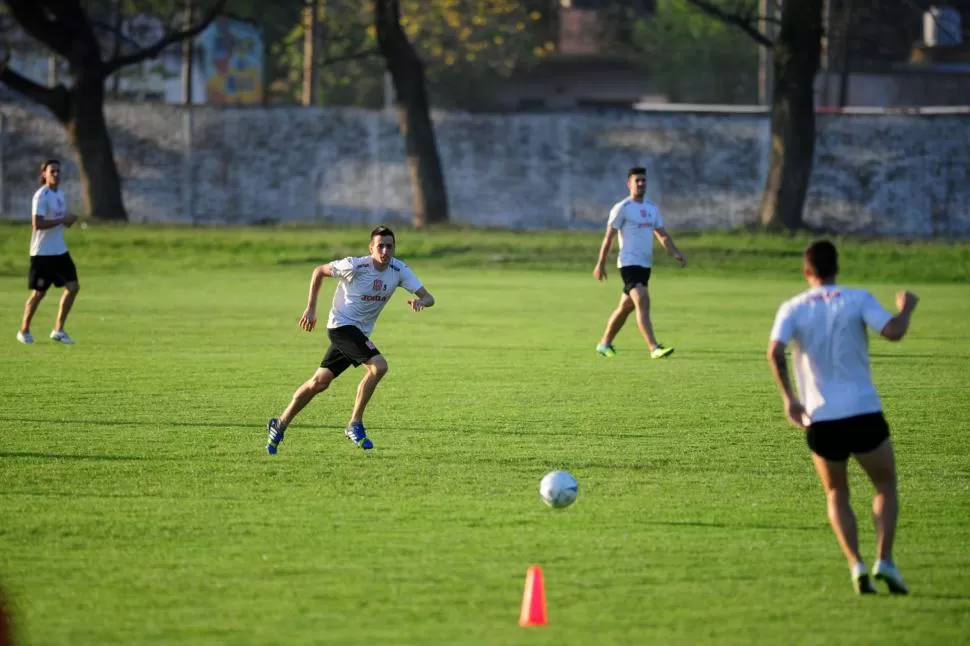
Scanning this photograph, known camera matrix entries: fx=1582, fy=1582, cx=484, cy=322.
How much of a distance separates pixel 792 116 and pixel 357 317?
25.6 meters

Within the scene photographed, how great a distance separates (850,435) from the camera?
8.03 meters

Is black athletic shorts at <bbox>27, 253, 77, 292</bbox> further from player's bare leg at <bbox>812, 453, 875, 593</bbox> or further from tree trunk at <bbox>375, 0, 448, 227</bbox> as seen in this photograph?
tree trunk at <bbox>375, 0, 448, 227</bbox>

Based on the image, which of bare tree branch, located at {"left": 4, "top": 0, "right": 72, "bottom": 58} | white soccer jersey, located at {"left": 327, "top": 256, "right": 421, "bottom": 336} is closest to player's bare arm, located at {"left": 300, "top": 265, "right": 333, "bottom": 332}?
white soccer jersey, located at {"left": 327, "top": 256, "right": 421, "bottom": 336}

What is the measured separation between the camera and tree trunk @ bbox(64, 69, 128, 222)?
38812 millimetres

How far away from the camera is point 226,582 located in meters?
8.33

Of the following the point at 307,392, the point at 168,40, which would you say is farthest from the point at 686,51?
the point at 307,392

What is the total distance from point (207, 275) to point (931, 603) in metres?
24.5

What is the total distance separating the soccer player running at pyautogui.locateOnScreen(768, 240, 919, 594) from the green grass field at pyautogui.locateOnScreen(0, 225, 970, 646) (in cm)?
39

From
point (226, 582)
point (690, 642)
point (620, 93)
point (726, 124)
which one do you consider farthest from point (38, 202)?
point (620, 93)

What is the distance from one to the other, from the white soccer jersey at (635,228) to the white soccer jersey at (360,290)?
681 cm

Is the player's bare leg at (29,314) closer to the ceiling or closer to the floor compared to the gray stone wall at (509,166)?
closer to the floor

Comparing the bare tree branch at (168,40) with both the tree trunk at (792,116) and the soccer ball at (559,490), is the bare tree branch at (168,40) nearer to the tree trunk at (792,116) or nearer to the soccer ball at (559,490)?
the tree trunk at (792,116)

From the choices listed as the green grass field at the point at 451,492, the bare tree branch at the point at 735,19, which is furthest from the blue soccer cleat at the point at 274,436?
the bare tree branch at the point at 735,19

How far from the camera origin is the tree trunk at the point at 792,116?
3569cm
